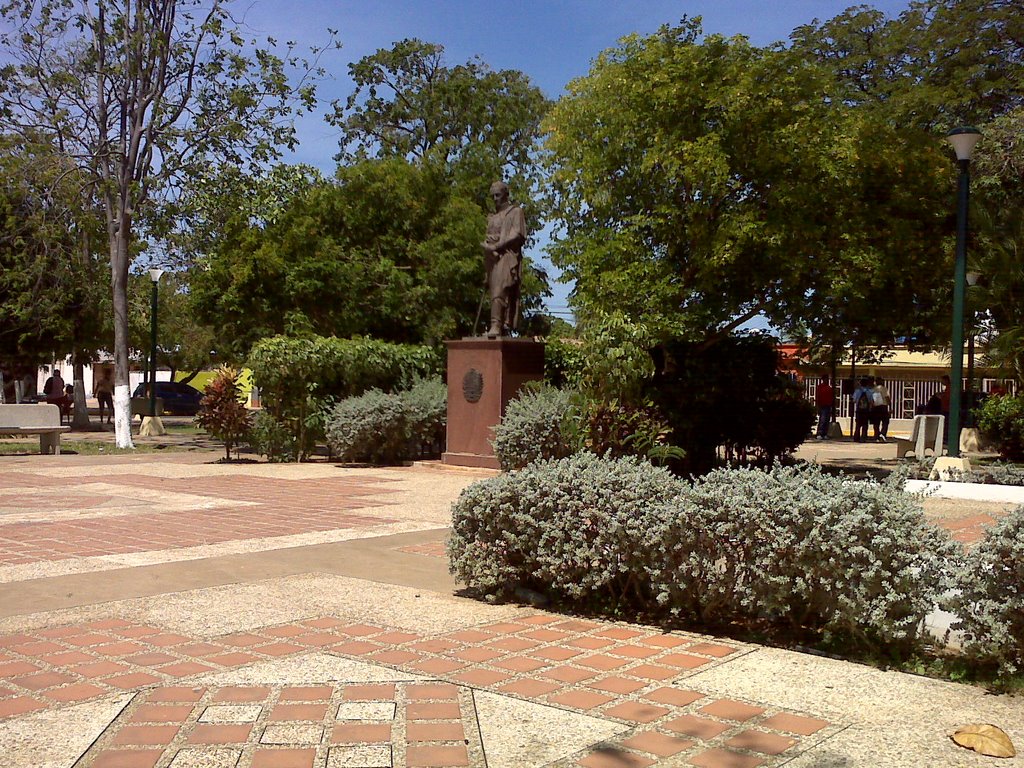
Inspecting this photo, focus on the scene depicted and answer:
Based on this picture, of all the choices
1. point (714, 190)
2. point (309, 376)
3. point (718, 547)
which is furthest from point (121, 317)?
point (718, 547)

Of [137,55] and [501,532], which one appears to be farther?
[137,55]

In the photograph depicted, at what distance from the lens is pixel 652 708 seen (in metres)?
4.20

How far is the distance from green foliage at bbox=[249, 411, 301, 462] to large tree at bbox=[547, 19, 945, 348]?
236 inches

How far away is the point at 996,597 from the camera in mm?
4609

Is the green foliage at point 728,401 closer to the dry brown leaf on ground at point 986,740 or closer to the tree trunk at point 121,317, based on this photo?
the dry brown leaf on ground at point 986,740

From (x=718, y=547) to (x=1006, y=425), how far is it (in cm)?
1624

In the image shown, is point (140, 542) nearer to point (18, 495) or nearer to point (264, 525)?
point (264, 525)

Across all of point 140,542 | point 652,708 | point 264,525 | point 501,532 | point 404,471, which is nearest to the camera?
point 652,708

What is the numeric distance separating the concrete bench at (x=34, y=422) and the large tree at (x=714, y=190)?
10124 mm

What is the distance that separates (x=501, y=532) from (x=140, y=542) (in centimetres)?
367

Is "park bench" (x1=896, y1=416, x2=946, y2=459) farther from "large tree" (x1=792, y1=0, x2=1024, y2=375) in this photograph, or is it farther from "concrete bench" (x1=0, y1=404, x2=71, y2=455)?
"concrete bench" (x1=0, y1=404, x2=71, y2=455)

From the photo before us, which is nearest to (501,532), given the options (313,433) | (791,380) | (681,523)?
(681,523)

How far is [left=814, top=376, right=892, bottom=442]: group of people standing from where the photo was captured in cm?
2662

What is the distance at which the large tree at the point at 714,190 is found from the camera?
1313cm
